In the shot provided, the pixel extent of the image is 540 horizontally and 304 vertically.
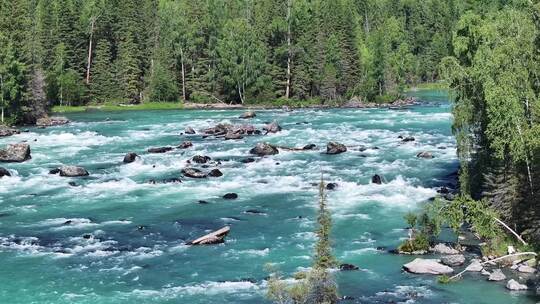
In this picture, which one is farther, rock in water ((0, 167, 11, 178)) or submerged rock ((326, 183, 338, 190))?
rock in water ((0, 167, 11, 178))

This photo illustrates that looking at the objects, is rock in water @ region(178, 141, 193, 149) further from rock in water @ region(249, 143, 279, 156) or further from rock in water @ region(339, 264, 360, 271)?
rock in water @ region(339, 264, 360, 271)

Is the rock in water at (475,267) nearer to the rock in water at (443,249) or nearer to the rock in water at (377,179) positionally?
the rock in water at (443,249)

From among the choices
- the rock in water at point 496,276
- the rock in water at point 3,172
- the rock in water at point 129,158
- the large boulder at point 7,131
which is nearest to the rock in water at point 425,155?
the rock in water at point 129,158

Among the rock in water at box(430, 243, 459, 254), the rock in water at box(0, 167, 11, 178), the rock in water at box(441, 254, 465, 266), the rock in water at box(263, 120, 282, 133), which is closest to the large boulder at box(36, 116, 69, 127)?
the rock in water at box(263, 120, 282, 133)

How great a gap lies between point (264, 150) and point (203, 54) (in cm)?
7563

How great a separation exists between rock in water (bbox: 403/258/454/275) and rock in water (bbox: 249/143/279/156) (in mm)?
37722

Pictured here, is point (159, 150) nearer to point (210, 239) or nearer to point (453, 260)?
point (210, 239)

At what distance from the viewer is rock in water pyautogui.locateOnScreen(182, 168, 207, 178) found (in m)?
62.2

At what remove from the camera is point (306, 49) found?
13500 cm

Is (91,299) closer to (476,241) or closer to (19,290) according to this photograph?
(19,290)

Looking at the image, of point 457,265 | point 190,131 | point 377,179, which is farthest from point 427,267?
point 190,131

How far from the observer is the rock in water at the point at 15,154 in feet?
233

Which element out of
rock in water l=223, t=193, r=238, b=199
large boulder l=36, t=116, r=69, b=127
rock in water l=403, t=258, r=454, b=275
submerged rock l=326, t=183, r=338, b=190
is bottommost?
rock in water l=403, t=258, r=454, b=275

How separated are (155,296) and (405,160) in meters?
39.5
